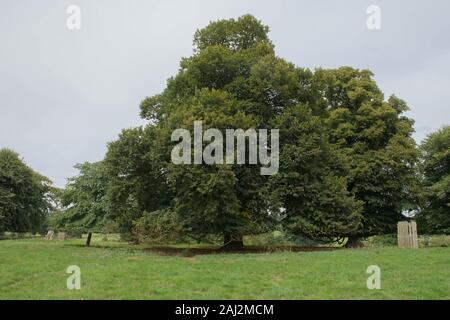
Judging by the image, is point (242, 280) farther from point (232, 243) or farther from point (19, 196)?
point (19, 196)

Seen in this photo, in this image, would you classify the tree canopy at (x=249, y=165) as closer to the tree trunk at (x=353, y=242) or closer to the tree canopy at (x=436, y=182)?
the tree trunk at (x=353, y=242)

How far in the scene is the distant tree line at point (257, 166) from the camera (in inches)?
993

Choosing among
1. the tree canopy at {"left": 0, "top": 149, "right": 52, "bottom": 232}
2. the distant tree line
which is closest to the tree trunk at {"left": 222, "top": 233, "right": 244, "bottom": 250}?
the distant tree line

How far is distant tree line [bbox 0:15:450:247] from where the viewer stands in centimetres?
2523

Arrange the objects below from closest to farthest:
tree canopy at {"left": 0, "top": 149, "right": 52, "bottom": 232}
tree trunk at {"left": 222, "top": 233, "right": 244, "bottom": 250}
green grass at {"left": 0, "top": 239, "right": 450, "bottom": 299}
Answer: green grass at {"left": 0, "top": 239, "right": 450, "bottom": 299} → tree trunk at {"left": 222, "top": 233, "right": 244, "bottom": 250} → tree canopy at {"left": 0, "top": 149, "right": 52, "bottom": 232}

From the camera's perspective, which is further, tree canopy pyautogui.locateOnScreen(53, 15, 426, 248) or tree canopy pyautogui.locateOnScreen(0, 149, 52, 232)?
tree canopy pyautogui.locateOnScreen(0, 149, 52, 232)

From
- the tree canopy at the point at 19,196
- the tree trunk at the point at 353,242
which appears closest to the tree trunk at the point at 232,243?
the tree trunk at the point at 353,242

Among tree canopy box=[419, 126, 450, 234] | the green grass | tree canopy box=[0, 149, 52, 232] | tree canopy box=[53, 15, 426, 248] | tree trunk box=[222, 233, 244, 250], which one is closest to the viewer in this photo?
the green grass

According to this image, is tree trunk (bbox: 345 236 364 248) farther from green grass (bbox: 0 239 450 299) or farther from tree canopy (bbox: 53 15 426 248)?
green grass (bbox: 0 239 450 299)

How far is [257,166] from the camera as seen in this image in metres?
26.1

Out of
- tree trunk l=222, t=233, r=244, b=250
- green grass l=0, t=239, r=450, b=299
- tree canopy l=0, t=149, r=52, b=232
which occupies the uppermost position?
tree canopy l=0, t=149, r=52, b=232

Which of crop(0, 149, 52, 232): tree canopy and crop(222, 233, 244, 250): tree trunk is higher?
crop(0, 149, 52, 232): tree canopy

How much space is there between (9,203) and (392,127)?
42.8 meters
